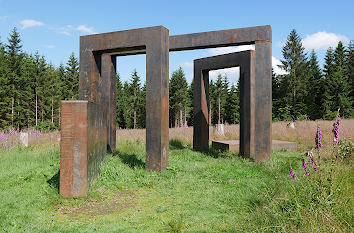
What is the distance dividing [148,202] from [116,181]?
114 centimetres

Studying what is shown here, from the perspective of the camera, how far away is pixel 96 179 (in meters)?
5.12

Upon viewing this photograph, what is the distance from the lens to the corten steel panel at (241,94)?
28.0 ft

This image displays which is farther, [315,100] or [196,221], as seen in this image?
[315,100]

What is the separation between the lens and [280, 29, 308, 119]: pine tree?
39250 millimetres

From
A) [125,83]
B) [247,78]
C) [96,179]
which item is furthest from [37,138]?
[125,83]

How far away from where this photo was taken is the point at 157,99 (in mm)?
6258

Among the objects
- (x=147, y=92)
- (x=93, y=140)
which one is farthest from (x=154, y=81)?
(x=93, y=140)

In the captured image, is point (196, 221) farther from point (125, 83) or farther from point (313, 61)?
point (125, 83)

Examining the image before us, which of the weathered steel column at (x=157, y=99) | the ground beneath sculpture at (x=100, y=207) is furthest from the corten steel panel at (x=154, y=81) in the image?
the ground beneath sculpture at (x=100, y=207)

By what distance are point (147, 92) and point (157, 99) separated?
0.28 m

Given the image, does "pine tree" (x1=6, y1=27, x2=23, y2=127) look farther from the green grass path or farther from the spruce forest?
the green grass path

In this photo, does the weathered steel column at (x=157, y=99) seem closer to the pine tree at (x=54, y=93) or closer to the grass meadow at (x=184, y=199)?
the grass meadow at (x=184, y=199)

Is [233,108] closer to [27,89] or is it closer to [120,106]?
[120,106]

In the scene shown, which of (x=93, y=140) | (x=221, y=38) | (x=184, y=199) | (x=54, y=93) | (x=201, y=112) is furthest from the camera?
(x=54, y=93)
